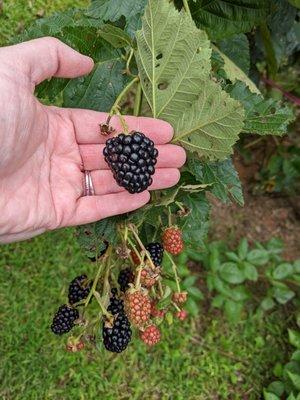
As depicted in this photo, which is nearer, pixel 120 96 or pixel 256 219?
pixel 120 96

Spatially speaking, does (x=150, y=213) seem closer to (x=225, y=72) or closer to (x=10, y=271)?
(x=225, y=72)

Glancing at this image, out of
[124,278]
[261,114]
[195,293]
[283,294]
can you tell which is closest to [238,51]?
[261,114]

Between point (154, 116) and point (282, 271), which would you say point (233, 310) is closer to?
point (282, 271)

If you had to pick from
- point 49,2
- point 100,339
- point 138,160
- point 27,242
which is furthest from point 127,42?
point 49,2

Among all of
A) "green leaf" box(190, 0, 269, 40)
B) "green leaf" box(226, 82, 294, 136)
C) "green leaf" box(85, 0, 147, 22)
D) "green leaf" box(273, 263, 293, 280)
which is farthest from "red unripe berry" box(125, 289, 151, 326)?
"green leaf" box(273, 263, 293, 280)

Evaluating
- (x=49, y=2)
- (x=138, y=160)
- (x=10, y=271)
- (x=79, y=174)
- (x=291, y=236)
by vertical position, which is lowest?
(x=10, y=271)

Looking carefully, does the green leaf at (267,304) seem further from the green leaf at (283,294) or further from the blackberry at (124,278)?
the blackberry at (124,278)
